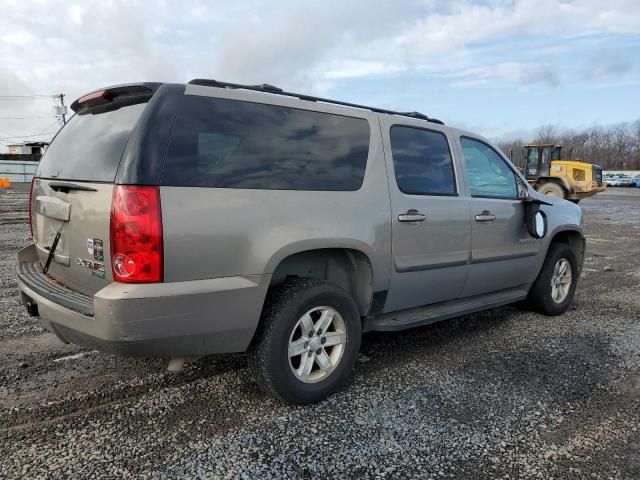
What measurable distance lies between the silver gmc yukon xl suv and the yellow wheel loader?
905 inches

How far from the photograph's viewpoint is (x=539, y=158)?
2561 cm

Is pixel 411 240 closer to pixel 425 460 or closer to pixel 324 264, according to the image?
pixel 324 264

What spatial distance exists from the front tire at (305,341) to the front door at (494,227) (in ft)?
4.89

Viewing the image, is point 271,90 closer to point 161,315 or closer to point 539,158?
point 161,315

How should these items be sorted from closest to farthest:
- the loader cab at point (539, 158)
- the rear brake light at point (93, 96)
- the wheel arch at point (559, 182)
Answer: the rear brake light at point (93, 96) → the wheel arch at point (559, 182) → the loader cab at point (539, 158)

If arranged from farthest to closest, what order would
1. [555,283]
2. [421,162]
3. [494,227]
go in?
1. [555,283]
2. [494,227]
3. [421,162]

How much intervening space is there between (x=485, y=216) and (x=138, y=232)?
2962 mm

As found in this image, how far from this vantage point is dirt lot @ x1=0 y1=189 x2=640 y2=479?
2.58 meters

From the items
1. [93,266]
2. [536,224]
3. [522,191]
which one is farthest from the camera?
[522,191]

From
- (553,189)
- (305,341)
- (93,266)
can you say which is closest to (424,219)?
(305,341)

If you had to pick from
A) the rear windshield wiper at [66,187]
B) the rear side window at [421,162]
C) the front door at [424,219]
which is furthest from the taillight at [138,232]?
the rear side window at [421,162]

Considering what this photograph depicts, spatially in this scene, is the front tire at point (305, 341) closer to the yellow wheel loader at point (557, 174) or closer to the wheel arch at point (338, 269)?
the wheel arch at point (338, 269)

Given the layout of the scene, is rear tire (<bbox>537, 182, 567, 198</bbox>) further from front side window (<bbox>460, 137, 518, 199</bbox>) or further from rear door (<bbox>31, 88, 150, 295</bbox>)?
rear door (<bbox>31, 88, 150, 295</bbox>)

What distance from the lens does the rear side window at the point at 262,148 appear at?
2.71 m
